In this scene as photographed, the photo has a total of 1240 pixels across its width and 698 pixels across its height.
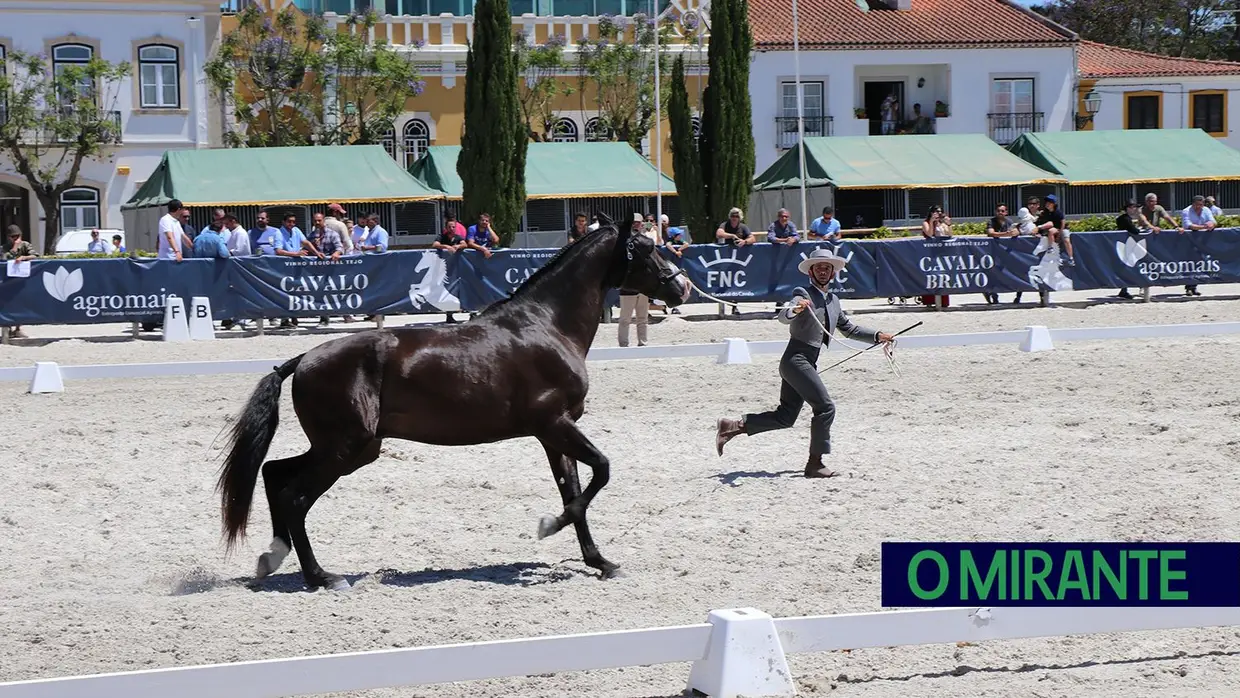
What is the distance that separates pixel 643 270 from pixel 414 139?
38664 millimetres


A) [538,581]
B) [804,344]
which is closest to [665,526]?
[538,581]

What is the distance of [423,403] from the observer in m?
7.74

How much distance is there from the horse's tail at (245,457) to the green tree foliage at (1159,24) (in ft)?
216

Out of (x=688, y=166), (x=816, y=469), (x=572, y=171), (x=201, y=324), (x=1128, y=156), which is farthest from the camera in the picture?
(x=1128, y=156)

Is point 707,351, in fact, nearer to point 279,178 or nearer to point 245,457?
point 245,457

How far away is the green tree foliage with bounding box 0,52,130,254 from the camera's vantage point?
1554 inches

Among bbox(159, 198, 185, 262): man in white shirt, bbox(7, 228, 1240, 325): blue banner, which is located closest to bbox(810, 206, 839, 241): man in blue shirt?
bbox(7, 228, 1240, 325): blue banner

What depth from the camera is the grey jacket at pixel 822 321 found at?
10398 mm

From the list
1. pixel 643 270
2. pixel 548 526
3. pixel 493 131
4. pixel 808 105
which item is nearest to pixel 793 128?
pixel 808 105

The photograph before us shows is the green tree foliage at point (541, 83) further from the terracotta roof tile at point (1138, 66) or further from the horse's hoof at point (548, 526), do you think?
the horse's hoof at point (548, 526)

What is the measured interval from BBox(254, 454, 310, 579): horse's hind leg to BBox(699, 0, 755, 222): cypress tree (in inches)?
1072

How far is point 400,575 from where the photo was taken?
7.86 metres

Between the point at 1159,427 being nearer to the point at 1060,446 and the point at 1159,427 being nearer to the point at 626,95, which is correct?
the point at 1060,446

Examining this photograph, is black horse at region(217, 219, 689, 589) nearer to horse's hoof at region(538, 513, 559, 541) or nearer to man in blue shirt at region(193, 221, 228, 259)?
horse's hoof at region(538, 513, 559, 541)
